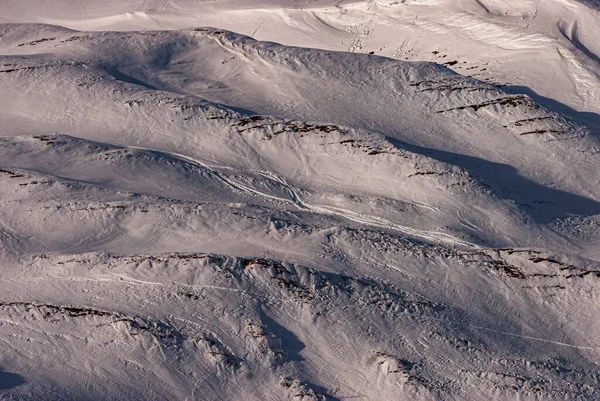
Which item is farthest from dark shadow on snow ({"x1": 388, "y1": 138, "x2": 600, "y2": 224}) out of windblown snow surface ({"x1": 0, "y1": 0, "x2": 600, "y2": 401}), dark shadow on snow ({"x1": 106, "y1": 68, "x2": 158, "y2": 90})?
dark shadow on snow ({"x1": 106, "y1": 68, "x2": 158, "y2": 90})

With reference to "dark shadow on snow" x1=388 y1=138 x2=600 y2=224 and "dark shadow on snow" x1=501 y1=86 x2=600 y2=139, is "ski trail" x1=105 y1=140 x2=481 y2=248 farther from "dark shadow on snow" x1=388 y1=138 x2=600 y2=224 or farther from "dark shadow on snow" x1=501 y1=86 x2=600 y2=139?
"dark shadow on snow" x1=501 y1=86 x2=600 y2=139

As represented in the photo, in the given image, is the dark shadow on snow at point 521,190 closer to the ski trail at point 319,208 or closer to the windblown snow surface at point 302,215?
the windblown snow surface at point 302,215

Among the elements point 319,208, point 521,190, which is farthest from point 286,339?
point 521,190

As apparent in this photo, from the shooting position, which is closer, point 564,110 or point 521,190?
point 521,190

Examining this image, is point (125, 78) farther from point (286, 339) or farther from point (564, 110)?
point (564, 110)

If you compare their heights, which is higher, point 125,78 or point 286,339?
point 125,78

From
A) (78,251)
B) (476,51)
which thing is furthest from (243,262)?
(476,51)

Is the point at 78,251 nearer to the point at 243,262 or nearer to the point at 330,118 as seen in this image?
the point at 243,262

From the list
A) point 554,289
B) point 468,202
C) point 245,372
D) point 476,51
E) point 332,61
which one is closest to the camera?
point 245,372

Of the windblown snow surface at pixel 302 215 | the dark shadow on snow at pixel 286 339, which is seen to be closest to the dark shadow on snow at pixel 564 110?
the windblown snow surface at pixel 302 215
